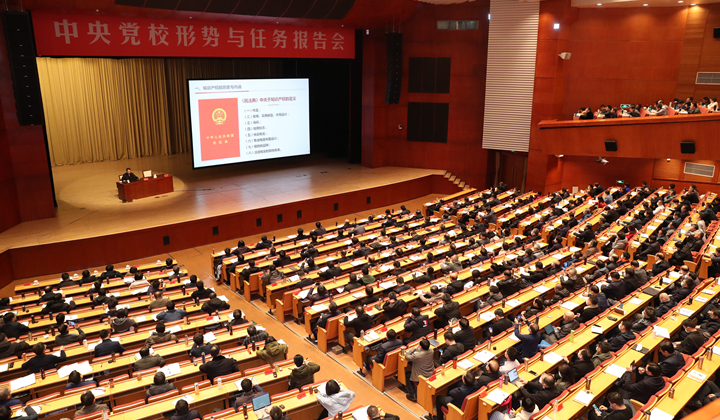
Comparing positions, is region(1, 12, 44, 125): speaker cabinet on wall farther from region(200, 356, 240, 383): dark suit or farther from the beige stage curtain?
region(200, 356, 240, 383): dark suit

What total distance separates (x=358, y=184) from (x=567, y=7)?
9.54 metres

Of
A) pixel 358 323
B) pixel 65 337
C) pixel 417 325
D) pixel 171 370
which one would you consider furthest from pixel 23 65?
pixel 417 325

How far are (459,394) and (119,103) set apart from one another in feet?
66.9

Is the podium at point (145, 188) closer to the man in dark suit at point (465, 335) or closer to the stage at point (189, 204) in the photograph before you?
the stage at point (189, 204)

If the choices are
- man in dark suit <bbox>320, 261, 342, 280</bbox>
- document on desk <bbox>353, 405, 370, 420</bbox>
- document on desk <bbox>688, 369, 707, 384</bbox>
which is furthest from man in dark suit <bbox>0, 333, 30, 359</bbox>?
document on desk <bbox>688, 369, 707, 384</bbox>

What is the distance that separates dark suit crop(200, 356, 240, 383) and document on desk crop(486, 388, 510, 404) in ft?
11.5

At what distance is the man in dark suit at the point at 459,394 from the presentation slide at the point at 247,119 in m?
13.1

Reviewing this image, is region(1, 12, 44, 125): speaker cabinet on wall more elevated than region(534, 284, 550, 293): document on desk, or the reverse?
region(1, 12, 44, 125): speaker cabinet on wall

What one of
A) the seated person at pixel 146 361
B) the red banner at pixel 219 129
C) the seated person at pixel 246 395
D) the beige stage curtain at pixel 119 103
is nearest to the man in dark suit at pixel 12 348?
the seated person at pixel 146 361

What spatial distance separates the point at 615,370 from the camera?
21.8 feet

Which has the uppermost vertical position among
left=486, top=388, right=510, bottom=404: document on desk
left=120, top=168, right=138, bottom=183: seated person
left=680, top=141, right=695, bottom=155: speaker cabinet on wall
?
left=680, top=141, right=695, bottom=155: speaker cabinet on wall

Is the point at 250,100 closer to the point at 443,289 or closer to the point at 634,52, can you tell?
the point at 443,289

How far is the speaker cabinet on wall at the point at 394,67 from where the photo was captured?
63.4 ft

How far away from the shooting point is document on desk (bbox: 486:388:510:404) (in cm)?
618
